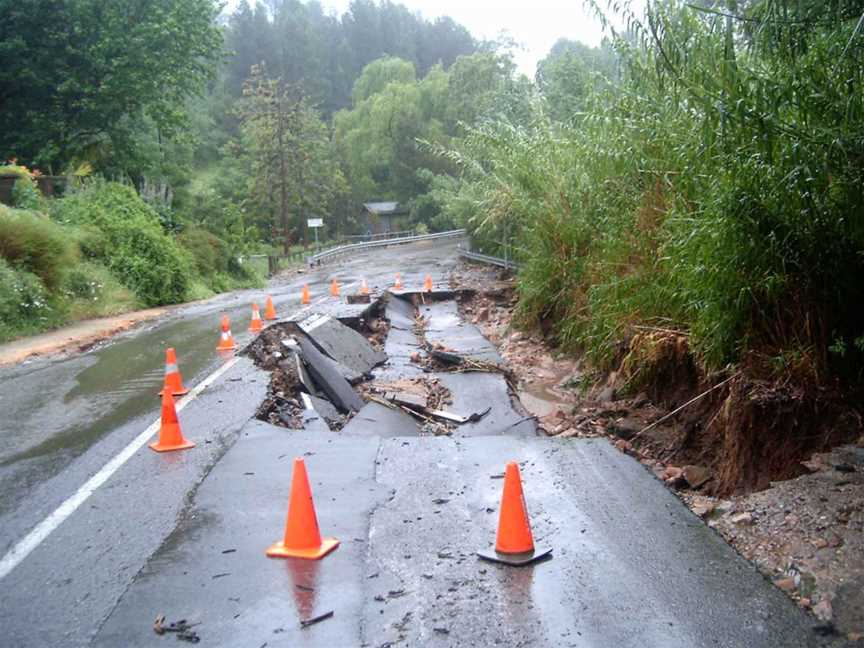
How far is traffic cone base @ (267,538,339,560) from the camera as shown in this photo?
5020mm

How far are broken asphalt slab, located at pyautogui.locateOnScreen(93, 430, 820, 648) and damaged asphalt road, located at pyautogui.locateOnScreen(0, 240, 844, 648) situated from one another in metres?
0.01

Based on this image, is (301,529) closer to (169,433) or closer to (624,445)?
(169,433)

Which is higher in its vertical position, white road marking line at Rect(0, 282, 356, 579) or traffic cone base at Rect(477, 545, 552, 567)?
white road marking line at Rect(0, 282, 356, 579)

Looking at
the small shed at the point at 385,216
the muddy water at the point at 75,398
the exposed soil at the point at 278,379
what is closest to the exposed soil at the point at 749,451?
the exposed soil at the point at 278,379

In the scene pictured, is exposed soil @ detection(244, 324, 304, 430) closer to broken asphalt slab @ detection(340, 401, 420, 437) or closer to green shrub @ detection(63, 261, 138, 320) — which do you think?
broken asphalt slab @ detection(340, 401, 420, 437)

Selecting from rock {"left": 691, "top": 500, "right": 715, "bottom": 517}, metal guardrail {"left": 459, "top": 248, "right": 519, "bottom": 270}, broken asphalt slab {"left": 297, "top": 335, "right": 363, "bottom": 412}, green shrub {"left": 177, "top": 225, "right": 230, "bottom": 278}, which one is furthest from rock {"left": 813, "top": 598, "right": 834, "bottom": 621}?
green shrub {"left": 177, "top": 225, "right": 230, "bottom": 278}

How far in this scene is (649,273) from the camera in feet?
32.5

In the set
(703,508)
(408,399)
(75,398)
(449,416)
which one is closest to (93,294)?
(75,398)

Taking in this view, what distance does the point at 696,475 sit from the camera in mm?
7492

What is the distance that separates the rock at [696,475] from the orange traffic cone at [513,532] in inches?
113

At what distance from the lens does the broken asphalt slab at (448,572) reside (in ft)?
13.6

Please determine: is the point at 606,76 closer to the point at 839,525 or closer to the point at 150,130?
the point at 839,525

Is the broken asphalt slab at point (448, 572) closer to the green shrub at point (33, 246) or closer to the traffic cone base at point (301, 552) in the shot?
the traffic cone base at point (301, 552)

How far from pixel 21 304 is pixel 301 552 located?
14.3 m
